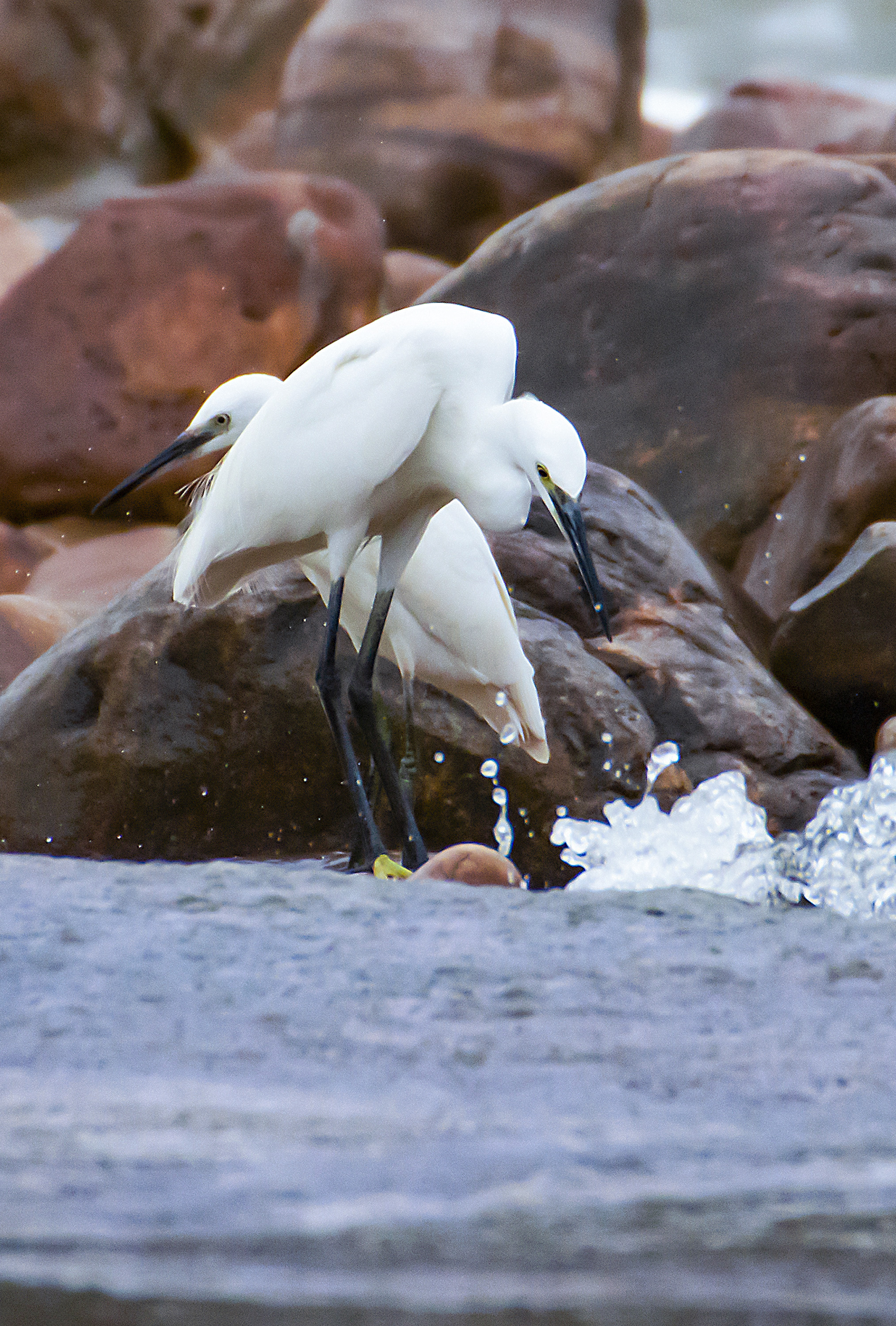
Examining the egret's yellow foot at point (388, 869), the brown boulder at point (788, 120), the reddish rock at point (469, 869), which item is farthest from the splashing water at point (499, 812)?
the brown boulder at point (788, 120)

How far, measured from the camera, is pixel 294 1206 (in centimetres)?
97

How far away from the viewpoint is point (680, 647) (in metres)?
3.40

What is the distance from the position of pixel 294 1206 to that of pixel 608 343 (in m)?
4.29

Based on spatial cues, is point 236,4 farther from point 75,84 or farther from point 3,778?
point 3,778

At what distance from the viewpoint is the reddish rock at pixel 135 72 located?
11102mm

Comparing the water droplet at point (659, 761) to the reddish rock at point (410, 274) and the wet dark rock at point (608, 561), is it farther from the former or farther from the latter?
the reddish rock at point (410, 274)

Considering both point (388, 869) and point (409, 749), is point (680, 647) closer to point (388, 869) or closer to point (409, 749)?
point (409, 749)

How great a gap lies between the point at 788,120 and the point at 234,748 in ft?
35.6

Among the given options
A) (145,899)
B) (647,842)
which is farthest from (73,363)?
(145,899)

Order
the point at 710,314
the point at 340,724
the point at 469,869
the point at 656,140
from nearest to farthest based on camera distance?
the point at 469,869 < the point at 340,724 < the point at 710,314 < the point at 656,140

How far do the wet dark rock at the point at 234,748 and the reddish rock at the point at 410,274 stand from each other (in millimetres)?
5782

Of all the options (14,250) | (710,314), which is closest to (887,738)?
(710,314)

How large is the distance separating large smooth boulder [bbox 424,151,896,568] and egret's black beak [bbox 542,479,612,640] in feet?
8.01

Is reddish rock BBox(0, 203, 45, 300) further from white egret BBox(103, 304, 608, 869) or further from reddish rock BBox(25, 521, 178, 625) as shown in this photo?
white egret BBox(103, 304, 608, 869)
